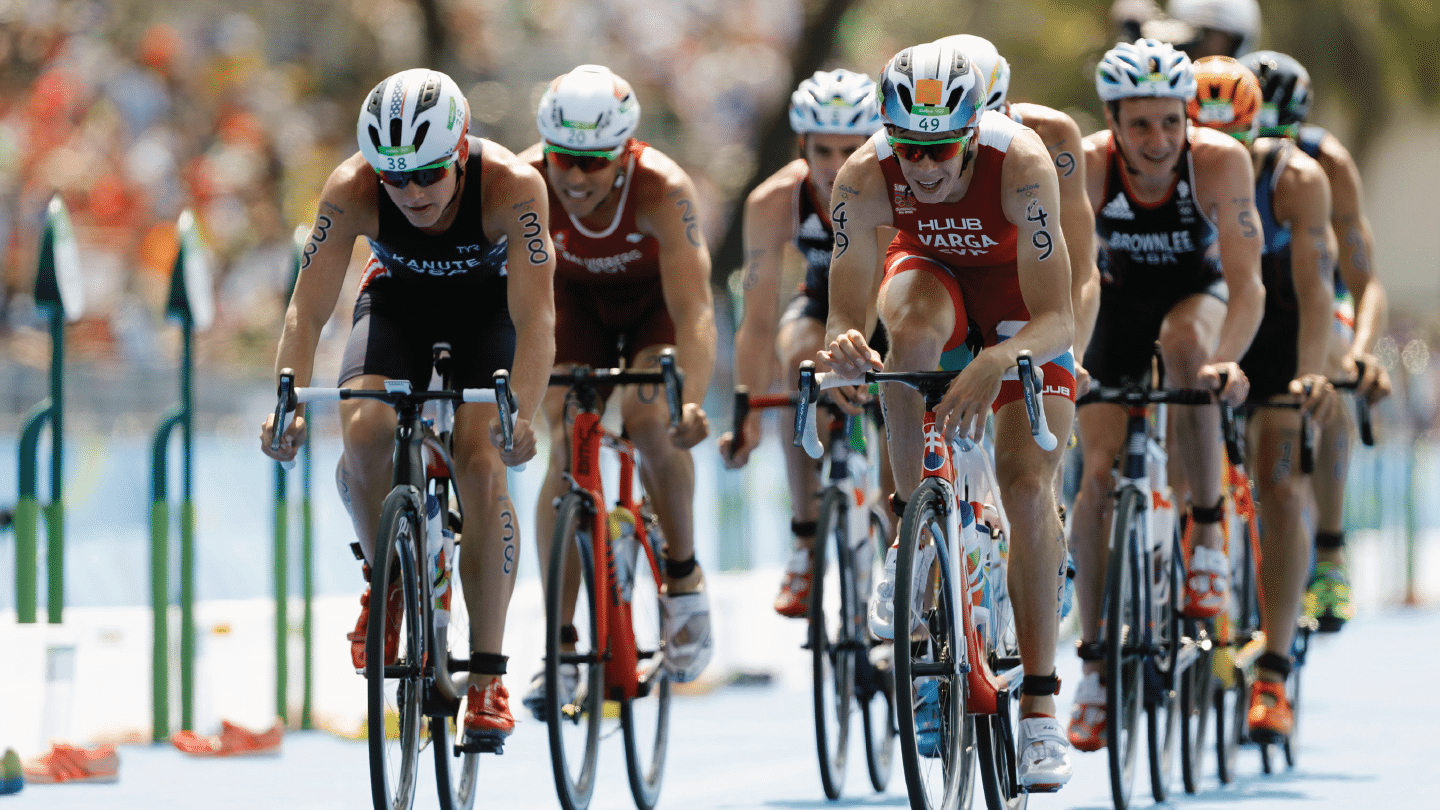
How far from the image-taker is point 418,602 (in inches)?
211

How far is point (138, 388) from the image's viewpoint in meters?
13.5

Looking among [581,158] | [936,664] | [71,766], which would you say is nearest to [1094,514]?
[936,664]

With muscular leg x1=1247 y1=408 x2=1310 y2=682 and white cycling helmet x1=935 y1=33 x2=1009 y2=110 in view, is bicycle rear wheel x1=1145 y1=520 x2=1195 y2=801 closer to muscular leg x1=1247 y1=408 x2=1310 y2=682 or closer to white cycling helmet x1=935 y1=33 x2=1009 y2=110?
muscular leg x1=1247 y1=408 x2=1310 y2=682

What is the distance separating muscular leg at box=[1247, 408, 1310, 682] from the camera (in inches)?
295

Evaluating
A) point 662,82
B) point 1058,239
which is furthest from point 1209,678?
point 662,82

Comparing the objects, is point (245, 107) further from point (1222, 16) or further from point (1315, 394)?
point (1315, 394)

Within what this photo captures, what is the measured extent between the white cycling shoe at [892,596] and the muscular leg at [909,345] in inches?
14.2

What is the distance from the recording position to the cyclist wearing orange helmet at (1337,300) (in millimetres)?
8109

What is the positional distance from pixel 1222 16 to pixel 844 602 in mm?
3151

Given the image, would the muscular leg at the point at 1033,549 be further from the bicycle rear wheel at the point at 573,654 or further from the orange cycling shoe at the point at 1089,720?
the bicycle rear wheel at the point at 573,654

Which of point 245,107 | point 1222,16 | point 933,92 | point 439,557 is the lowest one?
point 439,557

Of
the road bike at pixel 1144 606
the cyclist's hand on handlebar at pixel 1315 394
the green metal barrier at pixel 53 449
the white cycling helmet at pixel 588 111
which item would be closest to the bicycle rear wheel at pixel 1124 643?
the road bike at pixel 1144 606

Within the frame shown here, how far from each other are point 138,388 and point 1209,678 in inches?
338

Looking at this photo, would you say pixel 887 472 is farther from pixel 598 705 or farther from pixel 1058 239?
pixel 1058 239
